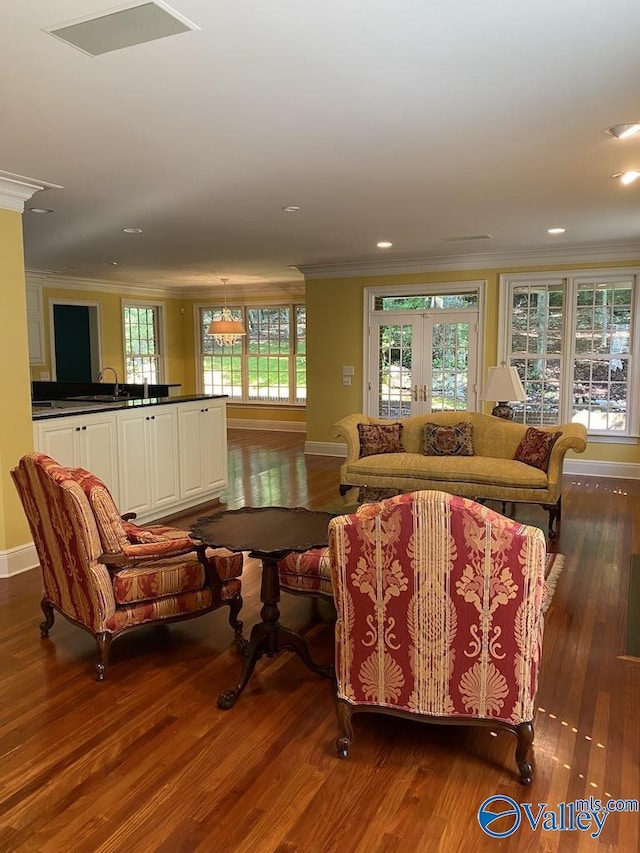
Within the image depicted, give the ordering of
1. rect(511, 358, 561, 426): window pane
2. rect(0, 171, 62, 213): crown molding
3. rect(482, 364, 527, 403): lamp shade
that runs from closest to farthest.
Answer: rect(0, 171, 62, 213): crown molding → rect(482, 364, 527, 403): lamp shade → rect(511, 358, 561, 426): window pane

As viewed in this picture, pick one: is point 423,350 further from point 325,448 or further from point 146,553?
point 146,553

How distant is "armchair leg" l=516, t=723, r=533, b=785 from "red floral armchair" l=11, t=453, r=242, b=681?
1.50 metres

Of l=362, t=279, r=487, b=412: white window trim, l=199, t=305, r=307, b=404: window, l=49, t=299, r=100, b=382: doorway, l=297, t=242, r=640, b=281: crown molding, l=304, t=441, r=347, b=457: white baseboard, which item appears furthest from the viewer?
l=199, t=305, r=307, b=404: window

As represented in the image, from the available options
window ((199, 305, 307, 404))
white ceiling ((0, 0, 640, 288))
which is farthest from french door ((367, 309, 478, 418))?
window ((199, 305, 307, 404))

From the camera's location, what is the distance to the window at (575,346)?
7211 millimetres

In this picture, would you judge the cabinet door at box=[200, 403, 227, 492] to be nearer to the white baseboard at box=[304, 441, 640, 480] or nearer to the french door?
the french door

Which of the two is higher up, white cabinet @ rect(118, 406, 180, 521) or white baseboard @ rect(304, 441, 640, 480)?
white cabinet @ rect(118, 406, 180, 521)

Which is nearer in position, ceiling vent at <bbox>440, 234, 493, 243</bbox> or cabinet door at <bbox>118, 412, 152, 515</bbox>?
cabinet door at <bbox>118, 412, 152, 515</bbox>

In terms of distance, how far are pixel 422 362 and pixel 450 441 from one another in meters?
2.41

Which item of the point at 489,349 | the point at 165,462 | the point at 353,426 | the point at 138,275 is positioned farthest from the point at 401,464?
the point at 138,275

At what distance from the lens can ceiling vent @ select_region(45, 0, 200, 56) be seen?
7.01ft

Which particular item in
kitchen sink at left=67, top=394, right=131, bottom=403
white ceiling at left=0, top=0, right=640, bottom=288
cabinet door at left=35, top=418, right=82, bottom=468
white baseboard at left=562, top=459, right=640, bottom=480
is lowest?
white baseboard at left=562, top=459, right=640, bottom=480

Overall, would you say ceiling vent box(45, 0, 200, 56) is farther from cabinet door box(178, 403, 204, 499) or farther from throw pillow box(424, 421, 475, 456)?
throw pillow box(424, 421, 475, 456)

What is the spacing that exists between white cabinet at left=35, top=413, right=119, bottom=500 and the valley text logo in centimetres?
371
